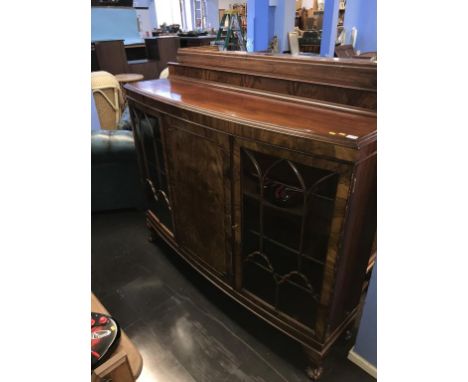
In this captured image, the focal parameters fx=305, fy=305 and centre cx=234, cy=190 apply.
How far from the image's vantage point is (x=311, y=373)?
1.29m

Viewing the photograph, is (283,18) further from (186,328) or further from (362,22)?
(186,328)

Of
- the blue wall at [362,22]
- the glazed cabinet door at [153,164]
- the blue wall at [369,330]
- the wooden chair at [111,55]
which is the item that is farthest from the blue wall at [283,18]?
the blue wall at [369,330]

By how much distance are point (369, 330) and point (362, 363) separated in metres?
0.21

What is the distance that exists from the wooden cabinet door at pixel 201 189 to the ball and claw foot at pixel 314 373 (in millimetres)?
540

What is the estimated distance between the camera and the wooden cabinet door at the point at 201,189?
1190 mm

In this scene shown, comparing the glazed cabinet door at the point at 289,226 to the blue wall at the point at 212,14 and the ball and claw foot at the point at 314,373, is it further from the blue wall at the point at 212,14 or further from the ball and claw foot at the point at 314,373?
the blue wall at the point at 212,14

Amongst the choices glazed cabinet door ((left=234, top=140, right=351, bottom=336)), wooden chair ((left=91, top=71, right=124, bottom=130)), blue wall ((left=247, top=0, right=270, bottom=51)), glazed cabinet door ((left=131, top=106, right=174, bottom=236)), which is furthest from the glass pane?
blue wall ((left=247, top=0, right=270, bottom=51))

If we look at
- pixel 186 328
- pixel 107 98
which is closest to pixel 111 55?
pixel 107 98

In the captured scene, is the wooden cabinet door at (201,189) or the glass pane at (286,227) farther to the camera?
the wooden cabinet door at (201,189)

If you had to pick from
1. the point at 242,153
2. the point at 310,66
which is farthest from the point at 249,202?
the point at 310,66

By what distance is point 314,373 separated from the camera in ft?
4.21
